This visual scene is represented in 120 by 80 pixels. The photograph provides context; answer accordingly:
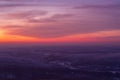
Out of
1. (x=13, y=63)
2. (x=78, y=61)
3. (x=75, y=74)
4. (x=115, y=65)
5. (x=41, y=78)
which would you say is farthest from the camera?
(x=78, y=61)

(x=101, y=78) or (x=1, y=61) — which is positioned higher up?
(x=1, y=61)

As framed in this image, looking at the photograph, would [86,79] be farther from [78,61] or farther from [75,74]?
[78,61]

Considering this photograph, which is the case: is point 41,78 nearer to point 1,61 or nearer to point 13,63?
point 13,63

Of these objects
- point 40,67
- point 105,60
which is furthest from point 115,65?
point 40,67

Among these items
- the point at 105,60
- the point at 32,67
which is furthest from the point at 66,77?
the point at 105,60

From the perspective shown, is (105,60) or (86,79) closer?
(86,79)

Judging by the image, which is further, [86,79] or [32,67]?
[32,67]

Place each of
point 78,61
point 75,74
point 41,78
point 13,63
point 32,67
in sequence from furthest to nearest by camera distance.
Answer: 1. point 78,61
2. point 13,63
3. point 32,67
4. point 75,74
5. point 41,78

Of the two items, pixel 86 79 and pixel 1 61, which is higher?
pixel 1 61

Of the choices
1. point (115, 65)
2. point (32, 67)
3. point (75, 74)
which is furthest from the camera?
point (115, 65)
